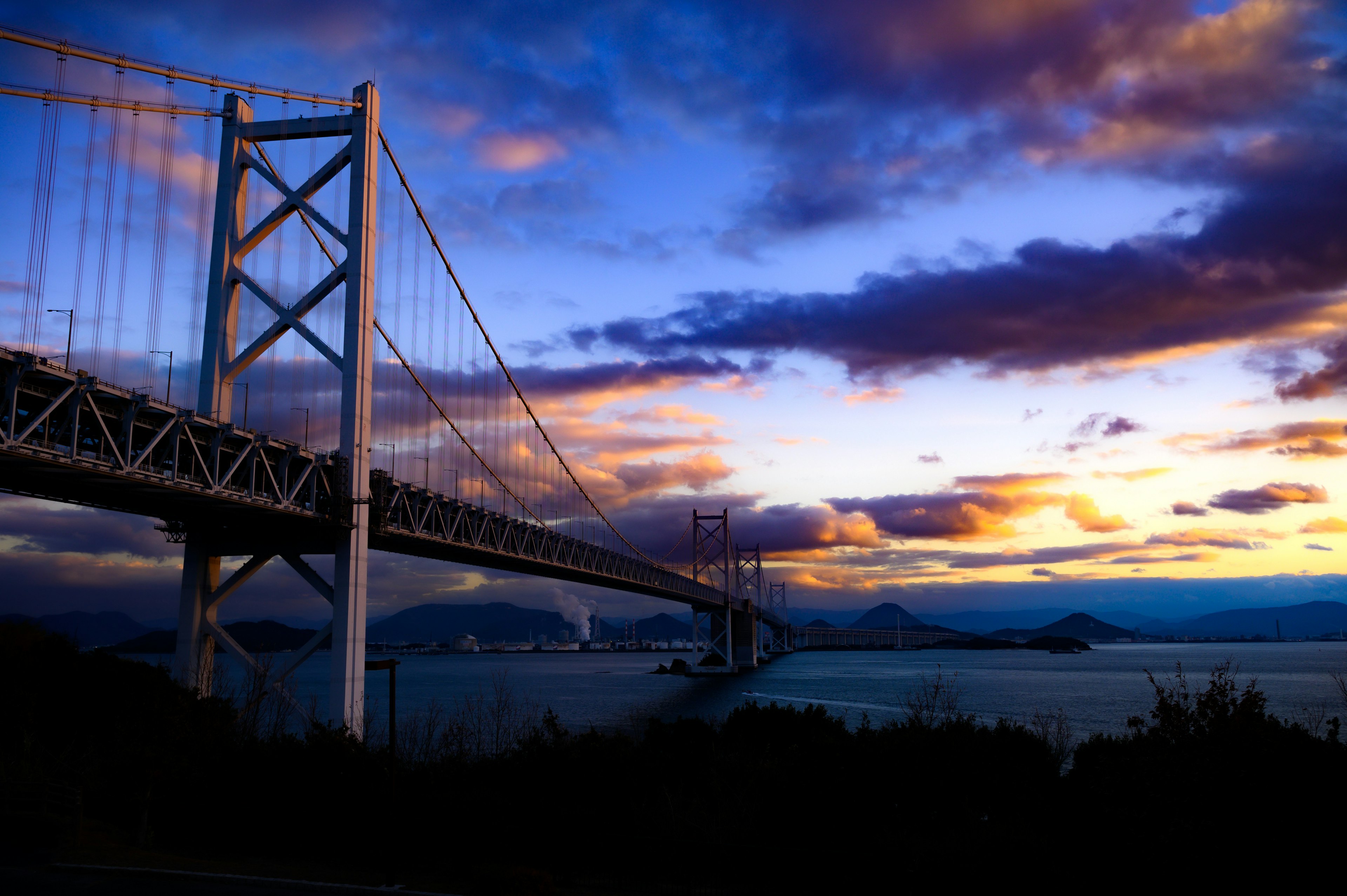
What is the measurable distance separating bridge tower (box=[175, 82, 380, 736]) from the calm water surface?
12.3 ft

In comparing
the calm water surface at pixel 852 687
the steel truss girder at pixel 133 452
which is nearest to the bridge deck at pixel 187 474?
the steel truss girder at pixel 133 452

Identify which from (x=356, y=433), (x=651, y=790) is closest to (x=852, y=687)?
(x=651, y=790)

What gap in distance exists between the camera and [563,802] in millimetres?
21812

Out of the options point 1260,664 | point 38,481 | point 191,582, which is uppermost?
point 38,481

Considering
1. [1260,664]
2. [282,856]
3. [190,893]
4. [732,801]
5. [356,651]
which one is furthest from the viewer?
[1260,664]

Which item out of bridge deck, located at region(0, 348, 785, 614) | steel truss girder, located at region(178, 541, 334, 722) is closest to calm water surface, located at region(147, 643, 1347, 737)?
steel truss girder, located at region(178, 541, 334, 722)

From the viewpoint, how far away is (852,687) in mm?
91500

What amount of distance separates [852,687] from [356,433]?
242ft

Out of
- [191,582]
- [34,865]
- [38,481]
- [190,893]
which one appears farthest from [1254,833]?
[191,582]

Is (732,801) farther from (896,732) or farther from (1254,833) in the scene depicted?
(1254,833)

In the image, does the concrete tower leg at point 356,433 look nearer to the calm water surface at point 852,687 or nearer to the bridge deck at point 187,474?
the bridge deck at point 187,474

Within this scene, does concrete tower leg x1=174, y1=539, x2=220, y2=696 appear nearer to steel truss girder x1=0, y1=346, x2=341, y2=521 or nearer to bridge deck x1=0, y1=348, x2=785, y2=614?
bridge deck x1=0, y1=348, x2=785, y2=614

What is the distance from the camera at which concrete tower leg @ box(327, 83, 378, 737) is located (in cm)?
2627

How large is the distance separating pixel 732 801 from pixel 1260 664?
150609 millimetres
